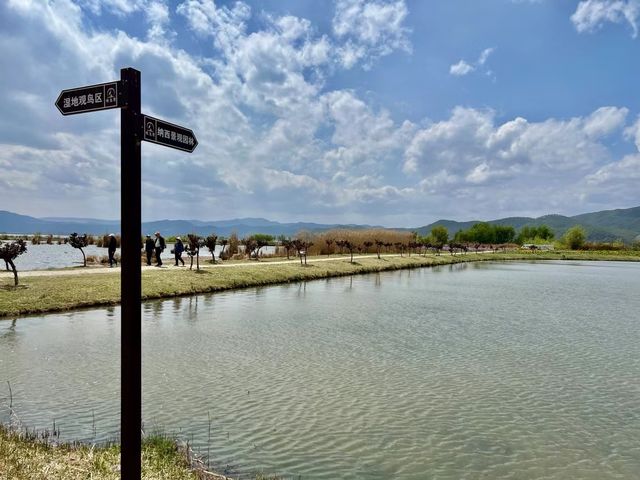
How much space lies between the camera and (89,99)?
4.43 meters

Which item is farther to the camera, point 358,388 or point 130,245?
point 358,388

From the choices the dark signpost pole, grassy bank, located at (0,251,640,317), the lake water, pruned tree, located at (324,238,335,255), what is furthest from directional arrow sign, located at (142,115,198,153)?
pruned tree, located at (324,238,335,255)

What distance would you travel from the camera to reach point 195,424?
278 inches

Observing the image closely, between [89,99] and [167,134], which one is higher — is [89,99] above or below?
above

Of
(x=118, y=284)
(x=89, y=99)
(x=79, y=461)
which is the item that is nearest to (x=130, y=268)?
(x=89, y=99)

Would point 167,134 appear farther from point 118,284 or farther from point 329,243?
point 329,243

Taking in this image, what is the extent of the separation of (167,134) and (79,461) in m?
3.78

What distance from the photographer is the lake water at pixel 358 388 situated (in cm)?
628

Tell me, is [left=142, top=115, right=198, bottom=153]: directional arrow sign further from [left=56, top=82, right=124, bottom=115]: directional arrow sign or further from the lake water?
the lake water

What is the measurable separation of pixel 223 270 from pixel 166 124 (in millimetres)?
24413

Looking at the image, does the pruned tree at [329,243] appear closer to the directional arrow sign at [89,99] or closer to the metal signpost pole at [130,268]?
the directional arrow sign at [89,99]

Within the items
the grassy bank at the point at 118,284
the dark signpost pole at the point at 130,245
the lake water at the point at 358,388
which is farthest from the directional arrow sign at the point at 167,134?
the grassy bank at the point at 118,284

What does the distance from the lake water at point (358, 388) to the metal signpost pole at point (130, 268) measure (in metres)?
1.95

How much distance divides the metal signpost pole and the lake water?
1.95m
